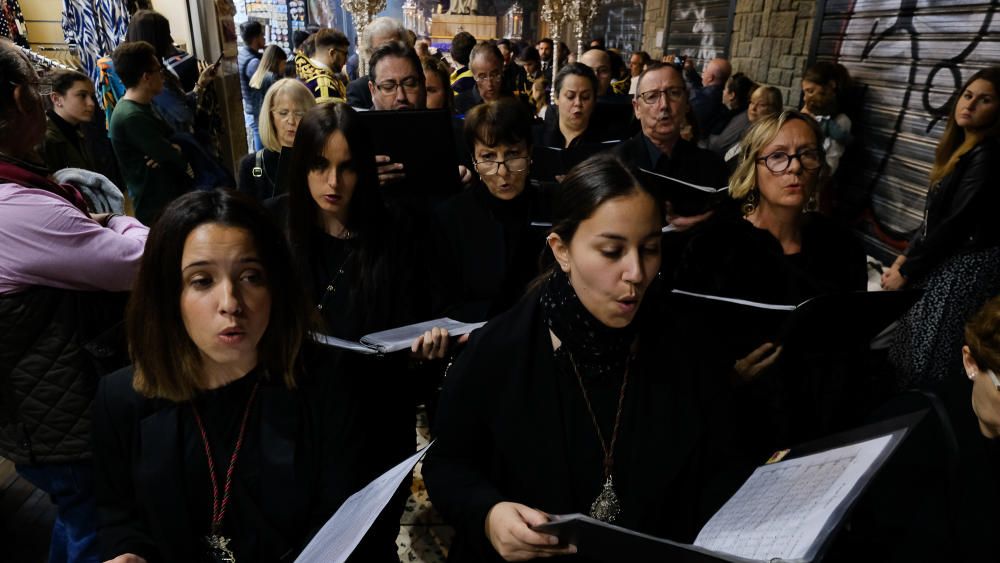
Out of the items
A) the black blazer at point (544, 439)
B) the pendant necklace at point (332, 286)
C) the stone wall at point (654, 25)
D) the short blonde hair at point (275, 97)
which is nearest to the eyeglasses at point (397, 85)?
the short blonde hair at point (275, 97)

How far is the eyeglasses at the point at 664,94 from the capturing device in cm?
306

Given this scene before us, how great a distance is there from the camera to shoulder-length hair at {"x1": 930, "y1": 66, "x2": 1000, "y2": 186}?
3.22 m

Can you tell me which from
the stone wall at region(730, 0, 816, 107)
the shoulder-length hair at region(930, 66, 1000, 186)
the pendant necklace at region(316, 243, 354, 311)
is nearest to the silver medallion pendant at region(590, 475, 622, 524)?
the pendant necklace at region(316, 243, 354, 311)

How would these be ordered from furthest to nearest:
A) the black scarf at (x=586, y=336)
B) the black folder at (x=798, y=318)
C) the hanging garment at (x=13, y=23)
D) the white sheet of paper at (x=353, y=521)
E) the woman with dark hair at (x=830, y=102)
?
the hanging garment at (x=13, y=23) → the woman with dark hair at (x=830, y=102) → the black folder at (x=798, y=318) → the black scarf at (x=586, y=336) → the white sheet of paper at (x=353, y=521)

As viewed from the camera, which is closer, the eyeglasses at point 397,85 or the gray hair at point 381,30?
the eyeglasses at point 397,85

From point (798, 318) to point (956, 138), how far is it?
2573 mm

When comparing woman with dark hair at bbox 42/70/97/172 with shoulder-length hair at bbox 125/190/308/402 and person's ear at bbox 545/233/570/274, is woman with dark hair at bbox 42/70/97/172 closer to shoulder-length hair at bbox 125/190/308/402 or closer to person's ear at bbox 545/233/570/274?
shoulder-length hair at bbox 125/190/308/402

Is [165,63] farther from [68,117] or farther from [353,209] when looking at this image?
[353,209]

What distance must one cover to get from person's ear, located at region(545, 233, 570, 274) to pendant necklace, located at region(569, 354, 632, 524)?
22 cm

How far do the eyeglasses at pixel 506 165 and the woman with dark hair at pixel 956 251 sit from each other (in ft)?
7.20

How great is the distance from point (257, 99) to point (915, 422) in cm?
685

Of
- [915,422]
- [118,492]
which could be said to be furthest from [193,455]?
[915,422]

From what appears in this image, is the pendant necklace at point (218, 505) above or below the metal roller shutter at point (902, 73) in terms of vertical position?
below

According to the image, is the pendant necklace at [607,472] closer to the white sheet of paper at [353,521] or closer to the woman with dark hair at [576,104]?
the white sheet of paper at [353,521]
